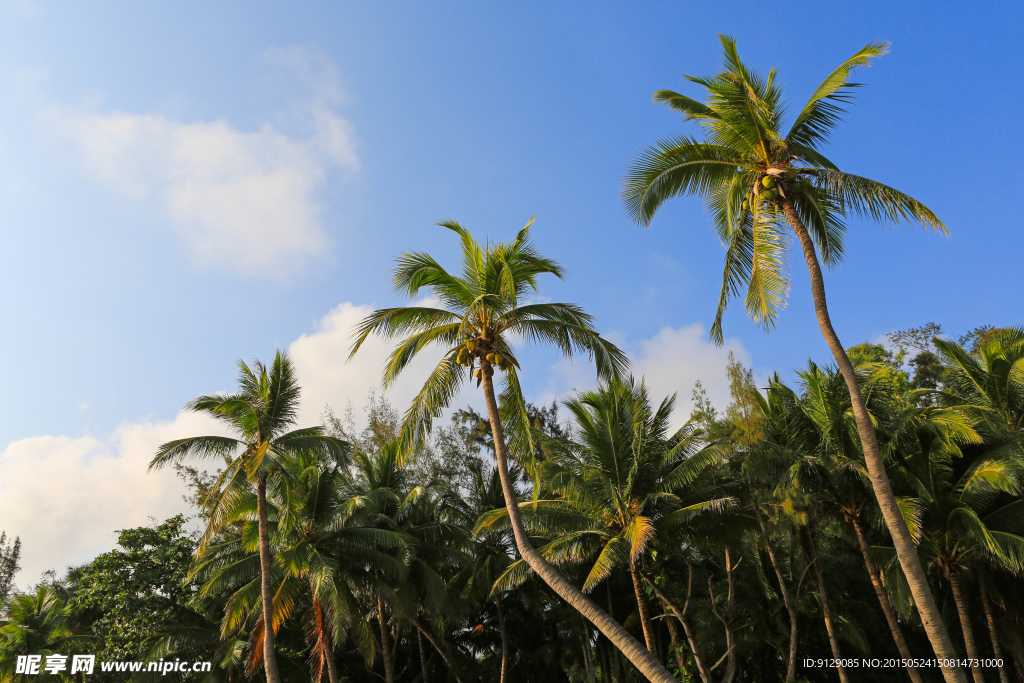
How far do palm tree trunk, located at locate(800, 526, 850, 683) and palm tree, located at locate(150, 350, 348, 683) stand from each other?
11571 millimetres

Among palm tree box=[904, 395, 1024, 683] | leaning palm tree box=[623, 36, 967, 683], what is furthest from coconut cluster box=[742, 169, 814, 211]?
palm tree box=[904, 395, 1024, 683]

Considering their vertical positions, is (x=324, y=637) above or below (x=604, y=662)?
above

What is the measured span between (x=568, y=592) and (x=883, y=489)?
4812 millimetres

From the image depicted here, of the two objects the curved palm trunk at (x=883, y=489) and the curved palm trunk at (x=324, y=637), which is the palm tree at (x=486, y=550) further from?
the curved palm trunk at (x=883, y=489)

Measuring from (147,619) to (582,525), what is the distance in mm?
13455

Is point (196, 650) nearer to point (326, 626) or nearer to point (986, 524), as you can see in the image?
point (326, 626)

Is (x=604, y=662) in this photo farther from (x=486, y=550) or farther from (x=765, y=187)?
(x=765, y=187)

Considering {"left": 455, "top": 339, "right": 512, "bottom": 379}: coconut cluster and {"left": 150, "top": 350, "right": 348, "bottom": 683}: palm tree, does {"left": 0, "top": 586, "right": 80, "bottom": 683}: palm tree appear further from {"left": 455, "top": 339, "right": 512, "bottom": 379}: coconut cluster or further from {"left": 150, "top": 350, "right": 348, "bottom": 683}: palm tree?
{"left": 455, "top": 339, "right": 512, "bottom": 379}: coconut cluster

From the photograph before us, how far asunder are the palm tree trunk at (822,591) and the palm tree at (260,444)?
11571 millimetres

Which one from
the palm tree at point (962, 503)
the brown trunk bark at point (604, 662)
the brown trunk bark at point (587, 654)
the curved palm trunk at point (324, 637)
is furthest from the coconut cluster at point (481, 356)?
the brown trunk bark at point (604, 662)

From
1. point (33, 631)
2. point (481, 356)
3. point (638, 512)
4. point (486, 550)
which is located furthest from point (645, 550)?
point (33, 631)

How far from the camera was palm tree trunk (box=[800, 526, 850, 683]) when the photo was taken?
1494cm

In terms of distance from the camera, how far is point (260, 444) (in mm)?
14469

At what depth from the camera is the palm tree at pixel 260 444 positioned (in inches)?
533
